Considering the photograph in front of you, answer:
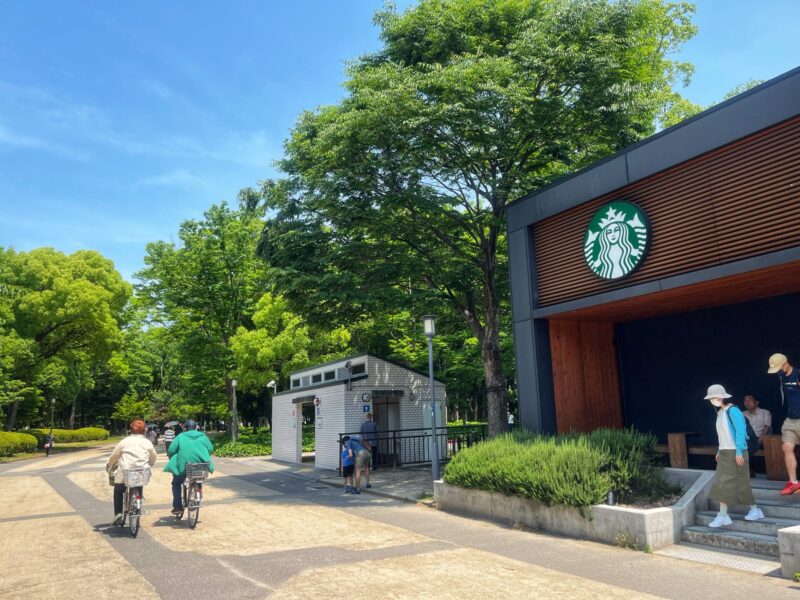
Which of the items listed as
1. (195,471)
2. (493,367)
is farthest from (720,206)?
(195,471)

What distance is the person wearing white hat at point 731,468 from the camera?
7359mm

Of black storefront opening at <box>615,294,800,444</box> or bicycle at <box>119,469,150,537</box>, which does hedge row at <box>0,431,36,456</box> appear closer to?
bicycle at <box>119,469,150,537</box>

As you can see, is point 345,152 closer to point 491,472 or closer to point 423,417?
point 491,472

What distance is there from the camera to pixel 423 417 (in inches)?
798

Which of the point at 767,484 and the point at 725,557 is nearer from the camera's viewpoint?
the point at 725,557

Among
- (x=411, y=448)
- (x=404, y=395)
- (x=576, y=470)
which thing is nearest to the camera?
(x=576, y=470)

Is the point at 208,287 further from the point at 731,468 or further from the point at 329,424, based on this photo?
the point at 731,468

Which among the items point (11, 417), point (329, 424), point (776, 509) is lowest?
point (776, 509)

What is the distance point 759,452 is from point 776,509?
1.88 m

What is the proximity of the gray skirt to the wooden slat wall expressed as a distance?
2.76 meters

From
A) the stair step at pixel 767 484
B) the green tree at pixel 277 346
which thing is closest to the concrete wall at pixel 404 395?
the green tree at pixel 277 346

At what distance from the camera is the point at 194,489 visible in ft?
31.6

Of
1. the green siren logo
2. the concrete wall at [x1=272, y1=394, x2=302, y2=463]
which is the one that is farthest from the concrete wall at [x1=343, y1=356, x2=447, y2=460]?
the green siren logo

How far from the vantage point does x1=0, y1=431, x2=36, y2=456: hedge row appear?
108 feet
